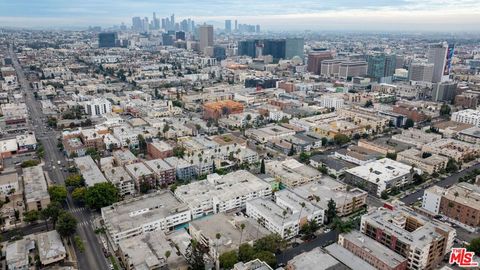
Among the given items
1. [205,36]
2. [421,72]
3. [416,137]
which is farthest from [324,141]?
[205,36]

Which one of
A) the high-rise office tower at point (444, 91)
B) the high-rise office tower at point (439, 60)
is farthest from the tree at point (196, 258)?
the high-rise office tower at point (439, 60)

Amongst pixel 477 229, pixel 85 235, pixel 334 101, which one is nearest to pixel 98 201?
pixel 85 235

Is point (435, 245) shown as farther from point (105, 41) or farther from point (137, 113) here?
point (105, 41)

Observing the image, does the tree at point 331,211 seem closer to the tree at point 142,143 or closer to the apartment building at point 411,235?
the apartment building at point 411,235

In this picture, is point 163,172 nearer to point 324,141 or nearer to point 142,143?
point 142,143

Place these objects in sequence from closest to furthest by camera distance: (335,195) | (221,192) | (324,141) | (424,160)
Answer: (335,195) < (221,192) < (424,160) < (324,141)

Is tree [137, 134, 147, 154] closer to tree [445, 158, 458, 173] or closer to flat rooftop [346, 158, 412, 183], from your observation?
flat rooftop [346, 158, 412, 183]
